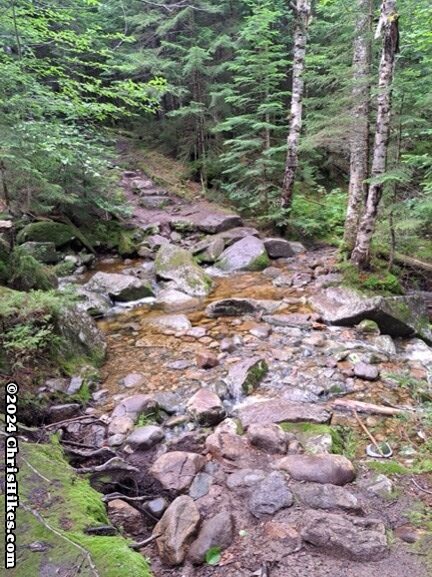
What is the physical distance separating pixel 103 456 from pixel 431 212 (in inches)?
267

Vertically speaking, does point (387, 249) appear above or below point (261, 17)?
below

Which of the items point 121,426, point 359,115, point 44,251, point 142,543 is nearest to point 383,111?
point 359,115

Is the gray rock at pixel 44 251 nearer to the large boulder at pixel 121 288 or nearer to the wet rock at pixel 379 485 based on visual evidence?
the large boulder at pixel 121 288

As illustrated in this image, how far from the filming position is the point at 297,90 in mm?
11000

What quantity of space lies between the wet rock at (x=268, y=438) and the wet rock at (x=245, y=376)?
1035 millimetres

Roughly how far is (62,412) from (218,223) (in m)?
8.99

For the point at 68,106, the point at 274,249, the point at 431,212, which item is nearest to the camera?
the point at 68,106

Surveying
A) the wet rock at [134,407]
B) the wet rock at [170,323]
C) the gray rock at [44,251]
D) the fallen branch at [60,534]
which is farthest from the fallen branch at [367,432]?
the gray rock at [44,251]

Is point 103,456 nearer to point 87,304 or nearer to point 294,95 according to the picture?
point 87,304

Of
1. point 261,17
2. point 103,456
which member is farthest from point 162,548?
point 261,17

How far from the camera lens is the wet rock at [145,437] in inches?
155

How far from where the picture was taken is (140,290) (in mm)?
8469

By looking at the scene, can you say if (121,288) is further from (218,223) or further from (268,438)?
(268,438)

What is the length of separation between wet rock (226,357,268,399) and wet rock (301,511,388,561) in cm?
225
